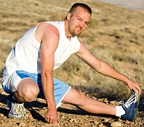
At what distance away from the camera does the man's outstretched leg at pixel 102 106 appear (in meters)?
4.77

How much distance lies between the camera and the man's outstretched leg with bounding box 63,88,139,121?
15.6 ft

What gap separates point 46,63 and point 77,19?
23.5 inches

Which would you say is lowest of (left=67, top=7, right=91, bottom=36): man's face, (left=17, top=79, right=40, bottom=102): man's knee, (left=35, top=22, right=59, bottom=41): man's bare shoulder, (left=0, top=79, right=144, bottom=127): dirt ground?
(left=0, top=79, right=144, bottom=127): dirt ground

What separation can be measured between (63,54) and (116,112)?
1006 mm

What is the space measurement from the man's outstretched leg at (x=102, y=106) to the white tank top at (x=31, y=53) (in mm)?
485

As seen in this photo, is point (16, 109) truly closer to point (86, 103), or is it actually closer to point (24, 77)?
point (24, 77)

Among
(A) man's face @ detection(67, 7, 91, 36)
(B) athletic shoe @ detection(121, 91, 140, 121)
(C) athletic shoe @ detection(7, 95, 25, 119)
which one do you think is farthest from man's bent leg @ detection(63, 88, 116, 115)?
(A) man's face @ detection(67, 7, 91, 36)

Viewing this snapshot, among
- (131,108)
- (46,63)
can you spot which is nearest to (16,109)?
(46,63)

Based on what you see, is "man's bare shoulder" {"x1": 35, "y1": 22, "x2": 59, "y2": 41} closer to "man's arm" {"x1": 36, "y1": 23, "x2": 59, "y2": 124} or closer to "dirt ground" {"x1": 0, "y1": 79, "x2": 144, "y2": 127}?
"man's arm" {"x1": 36, "y1": 23, "x2": 59, "y2": 124}

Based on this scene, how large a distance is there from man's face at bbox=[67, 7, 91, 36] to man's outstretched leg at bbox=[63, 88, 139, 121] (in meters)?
0.78

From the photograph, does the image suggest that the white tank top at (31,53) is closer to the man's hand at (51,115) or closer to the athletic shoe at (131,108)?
the man's hand at (51,115)

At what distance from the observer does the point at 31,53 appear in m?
4.47

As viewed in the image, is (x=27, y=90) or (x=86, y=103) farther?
(x=86, y=103)

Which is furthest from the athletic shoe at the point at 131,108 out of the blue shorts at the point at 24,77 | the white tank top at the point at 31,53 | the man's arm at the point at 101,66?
the white tank top at the point at 31,53
